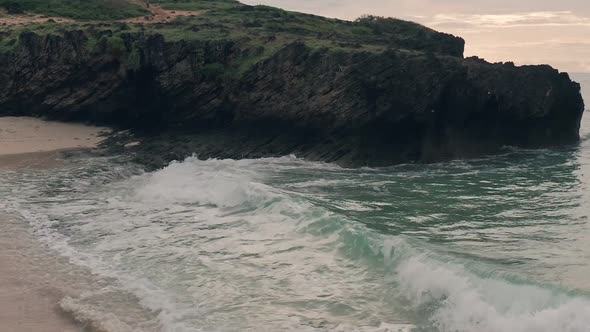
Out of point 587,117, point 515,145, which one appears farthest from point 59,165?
point 587,117

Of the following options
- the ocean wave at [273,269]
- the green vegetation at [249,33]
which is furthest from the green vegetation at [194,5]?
the ocean wave at [273,269]

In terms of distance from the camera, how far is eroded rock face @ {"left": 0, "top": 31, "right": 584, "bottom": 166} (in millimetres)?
26453

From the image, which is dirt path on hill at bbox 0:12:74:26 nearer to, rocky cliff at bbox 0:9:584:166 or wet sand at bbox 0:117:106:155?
rocky cliff at bbox 0:9:584:166

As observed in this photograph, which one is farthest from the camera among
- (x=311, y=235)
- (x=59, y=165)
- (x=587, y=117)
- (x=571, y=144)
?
(x=587, y=117)

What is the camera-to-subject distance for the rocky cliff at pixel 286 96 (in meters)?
26.5

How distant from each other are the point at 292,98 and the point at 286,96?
12.9 inches

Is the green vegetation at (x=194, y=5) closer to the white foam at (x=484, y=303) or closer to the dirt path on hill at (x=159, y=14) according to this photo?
the dirt path on hill at (x=159, y=14)

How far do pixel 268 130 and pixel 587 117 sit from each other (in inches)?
1476

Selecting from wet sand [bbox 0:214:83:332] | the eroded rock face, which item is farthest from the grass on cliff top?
wet sand [bbox 0:214:83:332]

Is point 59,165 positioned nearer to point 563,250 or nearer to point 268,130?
point 268,130

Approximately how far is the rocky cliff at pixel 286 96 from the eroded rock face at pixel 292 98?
51mm

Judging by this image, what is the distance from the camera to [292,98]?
27.0 metres

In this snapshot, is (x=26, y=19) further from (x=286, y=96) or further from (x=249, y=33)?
(x=286, y=96)

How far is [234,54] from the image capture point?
2958 centimetres
